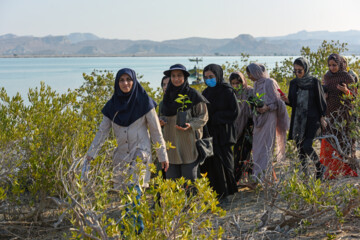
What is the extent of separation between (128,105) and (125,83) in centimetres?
18

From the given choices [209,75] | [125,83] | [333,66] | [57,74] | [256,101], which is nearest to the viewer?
[125,83]

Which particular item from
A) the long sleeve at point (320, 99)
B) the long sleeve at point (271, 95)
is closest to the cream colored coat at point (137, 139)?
the long sleeve at point (271, 95)

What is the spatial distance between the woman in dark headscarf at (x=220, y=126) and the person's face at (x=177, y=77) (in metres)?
0.49

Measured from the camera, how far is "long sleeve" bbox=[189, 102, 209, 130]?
166 inches

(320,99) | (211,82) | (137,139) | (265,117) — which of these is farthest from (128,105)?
(320,99)

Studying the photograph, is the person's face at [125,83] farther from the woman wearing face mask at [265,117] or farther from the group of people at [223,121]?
the woman wearing face mask at [265,117]

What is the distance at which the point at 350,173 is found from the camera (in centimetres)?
540

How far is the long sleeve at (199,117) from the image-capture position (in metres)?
4.21

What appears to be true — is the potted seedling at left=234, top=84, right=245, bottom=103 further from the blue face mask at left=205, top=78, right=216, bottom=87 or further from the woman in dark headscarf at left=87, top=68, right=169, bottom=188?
the woman in dark headscarf at left=87, top=68, right=169, bottom=188

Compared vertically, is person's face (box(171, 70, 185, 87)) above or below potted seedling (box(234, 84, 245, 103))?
above

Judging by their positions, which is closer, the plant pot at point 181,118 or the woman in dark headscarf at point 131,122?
the woman in dark headscarf at point 131,122

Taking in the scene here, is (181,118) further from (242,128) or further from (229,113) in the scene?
(242,128)

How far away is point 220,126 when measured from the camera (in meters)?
4.77

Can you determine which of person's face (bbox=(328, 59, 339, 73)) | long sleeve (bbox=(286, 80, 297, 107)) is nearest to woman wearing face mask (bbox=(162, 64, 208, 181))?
long sleeve (bbox=(286, 80, 297, 107))
